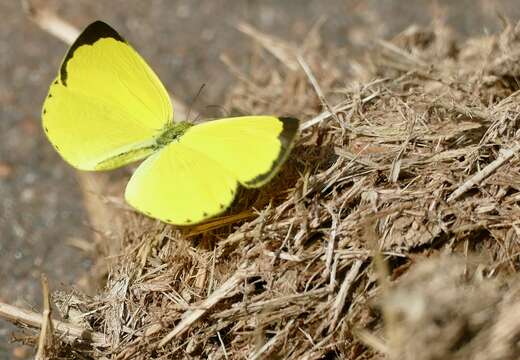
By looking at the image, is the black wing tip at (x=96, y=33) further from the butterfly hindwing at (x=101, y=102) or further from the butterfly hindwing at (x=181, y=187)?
the butterfly hindwing at (x=181, y=187)

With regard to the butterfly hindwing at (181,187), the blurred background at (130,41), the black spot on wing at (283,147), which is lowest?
the blurred background at (130,41)

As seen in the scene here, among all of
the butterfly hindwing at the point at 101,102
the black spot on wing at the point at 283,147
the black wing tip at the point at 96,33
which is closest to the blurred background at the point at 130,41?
the butterfly hindwing at the point at 101,102

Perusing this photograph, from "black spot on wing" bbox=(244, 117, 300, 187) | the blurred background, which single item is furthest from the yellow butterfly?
the blurred background

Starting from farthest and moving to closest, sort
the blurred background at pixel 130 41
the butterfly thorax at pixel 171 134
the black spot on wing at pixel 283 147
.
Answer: the blurred background at pixel 130 41 < the butterfly thorax at pixel 171 134 < the black spot on wing at pixel 283 147

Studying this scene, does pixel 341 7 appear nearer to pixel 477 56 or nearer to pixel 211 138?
pixel 477 56

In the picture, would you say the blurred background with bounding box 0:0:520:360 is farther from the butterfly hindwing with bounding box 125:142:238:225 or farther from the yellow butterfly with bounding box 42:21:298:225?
the butterfly hindwing with bounding box 125:142:238:225

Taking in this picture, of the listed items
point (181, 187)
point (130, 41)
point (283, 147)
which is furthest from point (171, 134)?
point (130, 41)
